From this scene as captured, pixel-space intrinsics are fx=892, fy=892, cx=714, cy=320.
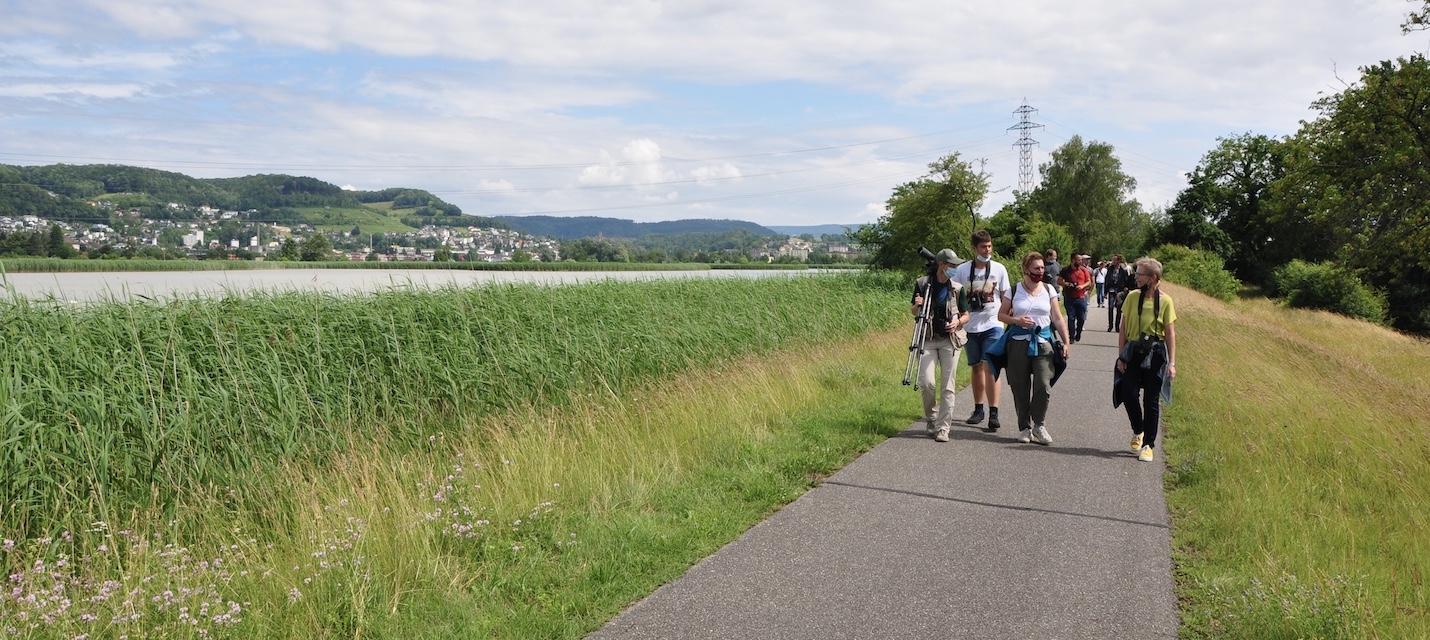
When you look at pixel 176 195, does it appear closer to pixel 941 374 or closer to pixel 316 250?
pixel 316 250

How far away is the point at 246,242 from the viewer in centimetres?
5678

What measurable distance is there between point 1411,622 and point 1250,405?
5803 millimetres

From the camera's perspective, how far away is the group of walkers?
738cm

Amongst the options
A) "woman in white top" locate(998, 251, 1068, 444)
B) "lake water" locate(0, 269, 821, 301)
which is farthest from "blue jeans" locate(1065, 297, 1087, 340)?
"lake water" locate(0, 269, 821, 301)

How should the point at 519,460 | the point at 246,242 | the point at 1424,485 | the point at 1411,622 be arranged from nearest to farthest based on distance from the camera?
the point at 1411,622
the point at 1424,485
the point at 519,460
the point at 246,242

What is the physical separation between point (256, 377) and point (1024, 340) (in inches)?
283

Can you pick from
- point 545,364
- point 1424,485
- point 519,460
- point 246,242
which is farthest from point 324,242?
point 1424,485

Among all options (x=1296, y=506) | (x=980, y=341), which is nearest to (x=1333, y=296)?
(x=980, y=341)

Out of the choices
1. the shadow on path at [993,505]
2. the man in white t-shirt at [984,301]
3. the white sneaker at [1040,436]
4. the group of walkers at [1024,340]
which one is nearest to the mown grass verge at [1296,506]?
the shadow on path at [993,505]

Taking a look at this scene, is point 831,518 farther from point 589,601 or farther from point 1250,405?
Result: point 1250,405

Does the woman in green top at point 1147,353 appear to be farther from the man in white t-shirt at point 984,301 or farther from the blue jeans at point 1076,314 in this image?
the blue jeans at point 1076,314

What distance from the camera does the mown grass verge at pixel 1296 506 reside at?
3.83 meters

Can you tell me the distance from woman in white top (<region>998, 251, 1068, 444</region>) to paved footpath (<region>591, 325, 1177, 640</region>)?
0.80m

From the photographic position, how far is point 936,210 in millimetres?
36219
